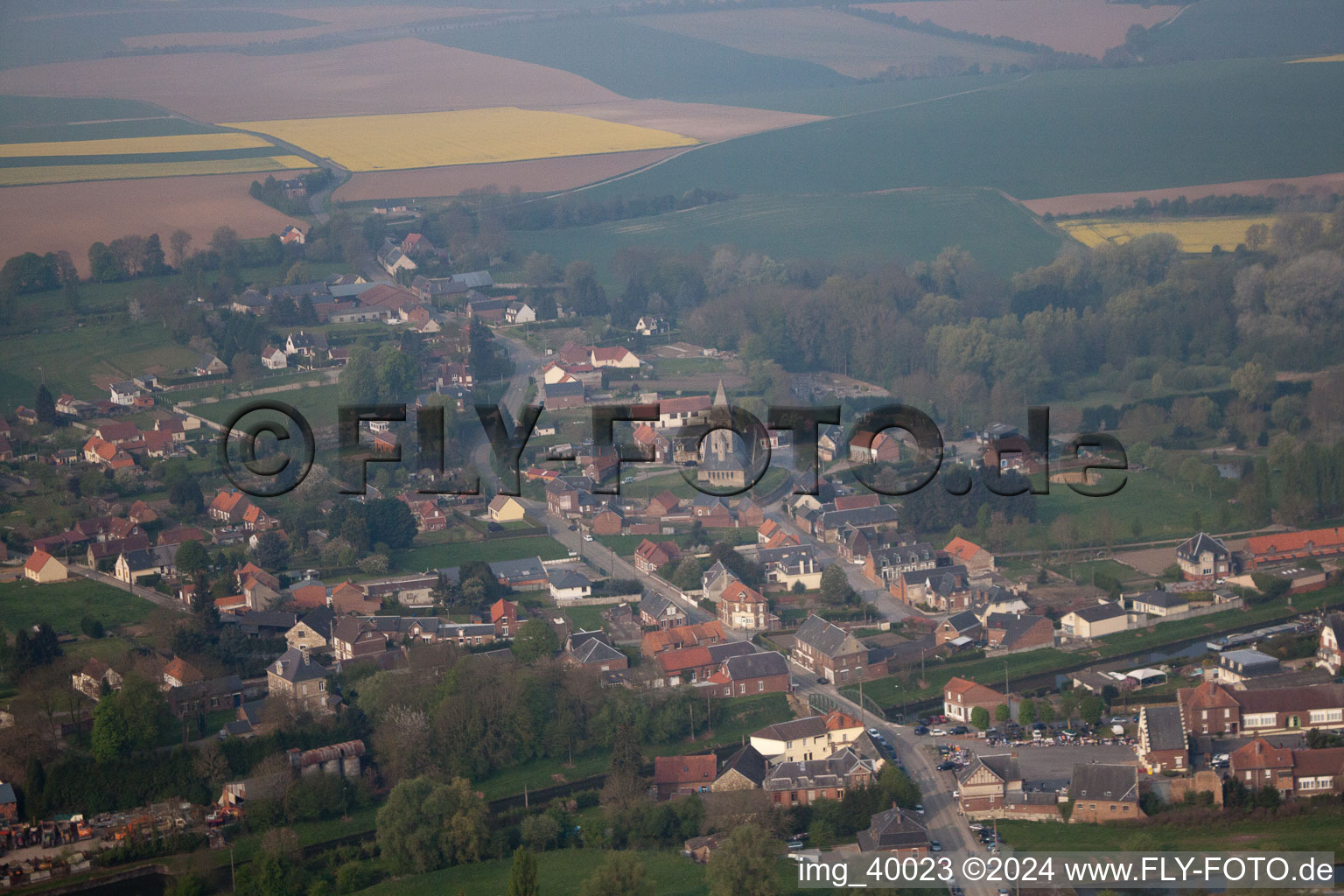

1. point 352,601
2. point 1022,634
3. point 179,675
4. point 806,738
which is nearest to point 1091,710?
point 1022,634

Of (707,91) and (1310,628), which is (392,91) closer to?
(707,91)

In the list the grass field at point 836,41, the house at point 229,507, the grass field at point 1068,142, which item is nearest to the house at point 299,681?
the house at point 229,507

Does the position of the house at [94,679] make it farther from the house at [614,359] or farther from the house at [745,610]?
the house at [614,359]

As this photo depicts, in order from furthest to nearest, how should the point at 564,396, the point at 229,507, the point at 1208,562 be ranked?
the point at 564,396 < the point at 229,507 < the point at 1208,562

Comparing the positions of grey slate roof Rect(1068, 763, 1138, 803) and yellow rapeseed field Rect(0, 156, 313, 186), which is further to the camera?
yellow rapeseed field Rect(0, 156, 313, 186)

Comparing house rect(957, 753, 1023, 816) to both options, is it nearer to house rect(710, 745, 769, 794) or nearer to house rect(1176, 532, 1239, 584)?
house rect(710, 745, 769, 794)

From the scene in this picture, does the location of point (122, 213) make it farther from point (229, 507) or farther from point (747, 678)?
point (747, 678)

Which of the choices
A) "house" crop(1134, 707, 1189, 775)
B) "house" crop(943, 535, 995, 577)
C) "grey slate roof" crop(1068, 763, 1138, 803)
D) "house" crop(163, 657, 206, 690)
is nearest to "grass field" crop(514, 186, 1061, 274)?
"house" crop(943, 535, 995, 577)
